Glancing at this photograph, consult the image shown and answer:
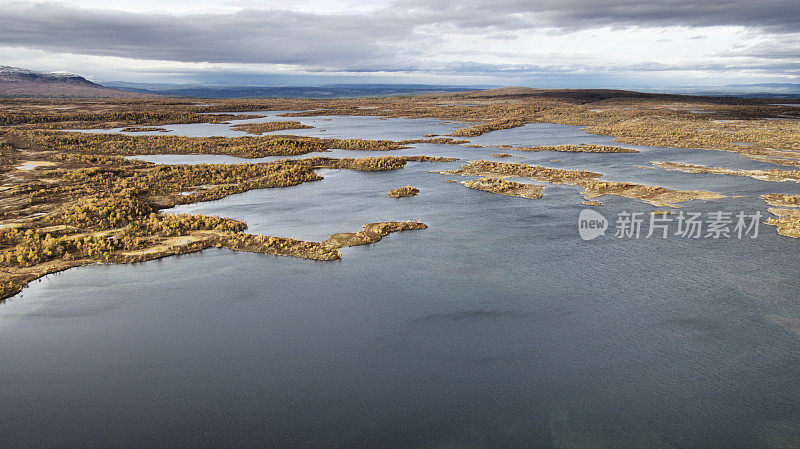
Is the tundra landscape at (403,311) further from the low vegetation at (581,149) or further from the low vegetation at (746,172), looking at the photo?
the low vegetation at (581,149)

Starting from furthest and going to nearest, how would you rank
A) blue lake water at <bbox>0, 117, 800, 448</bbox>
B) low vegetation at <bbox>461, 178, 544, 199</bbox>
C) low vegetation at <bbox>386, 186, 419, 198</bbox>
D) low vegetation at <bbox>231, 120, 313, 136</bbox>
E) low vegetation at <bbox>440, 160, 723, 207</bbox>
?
low vegetation at <bbox>231, 120, 313, 136</bbox> < low vegetation at <bbox>386, 186, 419, 198</bbox> < low vegetation at <bbox>461, 178, 544, 199</bbox> < low vegetation at <bbox>440, 160, 723, 207</bbox> < blue lake water at <bbox>0, 117, 800, 448</bbox>

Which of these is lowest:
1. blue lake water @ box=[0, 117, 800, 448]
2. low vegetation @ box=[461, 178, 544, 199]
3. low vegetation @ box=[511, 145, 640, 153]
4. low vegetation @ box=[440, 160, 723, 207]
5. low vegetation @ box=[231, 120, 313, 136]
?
blue lake water @ box=[0, 117, 800, 448]

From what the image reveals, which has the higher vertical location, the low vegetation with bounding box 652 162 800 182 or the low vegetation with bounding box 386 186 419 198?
the low vegetation with bounding box 652 162 800 182

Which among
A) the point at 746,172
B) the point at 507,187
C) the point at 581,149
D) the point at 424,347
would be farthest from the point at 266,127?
the point at 424,347

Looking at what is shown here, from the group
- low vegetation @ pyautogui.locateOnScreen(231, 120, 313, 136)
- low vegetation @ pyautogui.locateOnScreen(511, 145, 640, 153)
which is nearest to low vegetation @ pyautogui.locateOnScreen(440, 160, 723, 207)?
low vegetation @ pyautogui.locateOnScreen(511, 145, 640, 153)

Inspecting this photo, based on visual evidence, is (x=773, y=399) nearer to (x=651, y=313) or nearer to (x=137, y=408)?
(x=651, y=313)

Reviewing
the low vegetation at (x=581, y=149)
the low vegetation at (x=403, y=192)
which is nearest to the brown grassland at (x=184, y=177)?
the low vegetation at (x=581, y=149)

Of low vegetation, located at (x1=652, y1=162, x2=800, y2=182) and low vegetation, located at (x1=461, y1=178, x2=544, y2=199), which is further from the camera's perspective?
low vegetation, located at (x1=652, y1=162, x2=800, y2=182)

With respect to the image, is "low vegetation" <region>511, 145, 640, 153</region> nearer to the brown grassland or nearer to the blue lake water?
the brown grassland

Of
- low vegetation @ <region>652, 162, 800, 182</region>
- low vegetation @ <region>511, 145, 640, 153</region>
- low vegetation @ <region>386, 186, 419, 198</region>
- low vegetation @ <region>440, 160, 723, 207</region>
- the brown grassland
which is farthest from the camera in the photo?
low vegetation @ <region>511, 145, 640, 153</region>

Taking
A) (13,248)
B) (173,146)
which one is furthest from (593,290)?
(173,146)

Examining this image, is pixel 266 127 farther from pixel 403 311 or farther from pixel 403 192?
pixel 403 311
